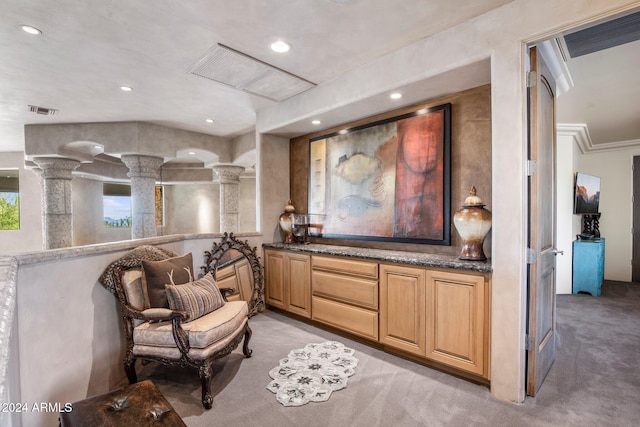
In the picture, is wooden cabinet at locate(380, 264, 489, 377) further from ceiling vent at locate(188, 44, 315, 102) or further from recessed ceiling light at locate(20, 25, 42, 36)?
recessed ceiling light at locate(20, 25, 42, 36)

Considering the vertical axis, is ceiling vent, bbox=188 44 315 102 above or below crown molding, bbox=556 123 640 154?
above

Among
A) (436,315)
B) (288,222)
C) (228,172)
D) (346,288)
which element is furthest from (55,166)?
(436,315)

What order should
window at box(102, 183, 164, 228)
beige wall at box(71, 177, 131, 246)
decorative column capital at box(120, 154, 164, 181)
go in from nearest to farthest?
decorative column capital at box(120, 154, 164, 181), beige wall at box(71, 177, 131, 246), window at box(102, 183, 164, 228)

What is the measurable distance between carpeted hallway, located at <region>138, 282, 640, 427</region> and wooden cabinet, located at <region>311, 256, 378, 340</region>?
23 cm

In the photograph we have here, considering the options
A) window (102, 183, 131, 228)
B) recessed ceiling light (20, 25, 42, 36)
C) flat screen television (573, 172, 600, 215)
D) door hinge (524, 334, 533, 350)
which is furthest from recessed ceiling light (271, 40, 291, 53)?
window (102, 183, 131, 228)

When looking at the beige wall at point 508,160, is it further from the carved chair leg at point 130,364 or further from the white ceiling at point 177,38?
the carved chair leg at point 130,364

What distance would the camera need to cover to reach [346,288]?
3.24 m

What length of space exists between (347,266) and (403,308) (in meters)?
0.71

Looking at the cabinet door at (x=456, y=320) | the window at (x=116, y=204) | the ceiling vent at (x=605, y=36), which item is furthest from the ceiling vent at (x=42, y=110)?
the ceiling vent at (x=605, y=36)

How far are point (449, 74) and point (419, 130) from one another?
0.69 m

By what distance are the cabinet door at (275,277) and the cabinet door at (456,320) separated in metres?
2.01

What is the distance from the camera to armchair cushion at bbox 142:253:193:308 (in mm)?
2383

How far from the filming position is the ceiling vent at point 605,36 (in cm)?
229

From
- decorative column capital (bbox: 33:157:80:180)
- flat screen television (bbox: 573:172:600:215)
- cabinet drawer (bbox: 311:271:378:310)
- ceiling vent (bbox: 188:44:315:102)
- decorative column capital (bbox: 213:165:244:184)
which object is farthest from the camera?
decorative column capital (bbox: 213:165:244:184)
